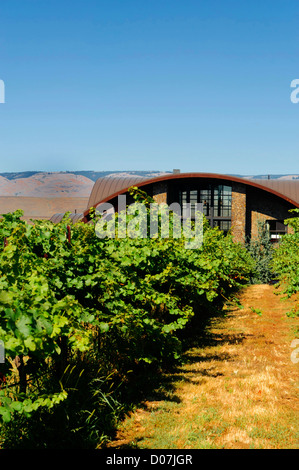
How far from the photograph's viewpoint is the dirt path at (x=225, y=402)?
197 inches

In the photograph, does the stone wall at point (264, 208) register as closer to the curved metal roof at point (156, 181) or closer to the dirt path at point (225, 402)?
the curved metal roof at point (156, 181)

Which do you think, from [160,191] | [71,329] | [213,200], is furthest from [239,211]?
[71,329]

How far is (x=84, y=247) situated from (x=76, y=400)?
1.91 metres

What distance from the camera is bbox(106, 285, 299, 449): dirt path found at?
5016mm

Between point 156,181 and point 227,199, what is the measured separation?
5.21 meters

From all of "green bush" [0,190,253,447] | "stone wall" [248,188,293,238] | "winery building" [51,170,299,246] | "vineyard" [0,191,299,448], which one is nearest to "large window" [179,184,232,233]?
"winery building" [51,170,299,246]

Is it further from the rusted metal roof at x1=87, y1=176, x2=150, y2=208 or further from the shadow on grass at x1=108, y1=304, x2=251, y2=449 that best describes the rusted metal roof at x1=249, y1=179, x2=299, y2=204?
the shadow on grass at x1=108, y1=304, x2=251, y2=449

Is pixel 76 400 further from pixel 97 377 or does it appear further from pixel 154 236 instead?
pixel 154 236

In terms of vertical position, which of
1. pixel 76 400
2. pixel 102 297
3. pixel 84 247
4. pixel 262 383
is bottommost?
pixel 262 383

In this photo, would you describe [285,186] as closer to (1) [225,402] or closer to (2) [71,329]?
(1) [225,402]

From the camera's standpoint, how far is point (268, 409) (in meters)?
5.87

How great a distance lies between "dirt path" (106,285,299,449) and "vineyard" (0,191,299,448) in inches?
17.0

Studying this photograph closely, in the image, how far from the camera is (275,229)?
29.4 m
